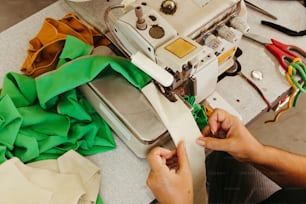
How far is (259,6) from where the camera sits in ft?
4.32

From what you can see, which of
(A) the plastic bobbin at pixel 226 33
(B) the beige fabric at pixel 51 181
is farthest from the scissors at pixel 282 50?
(B) the beige fabric at pixel 51 181

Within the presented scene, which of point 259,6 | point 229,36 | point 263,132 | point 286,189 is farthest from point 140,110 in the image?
point 263,132

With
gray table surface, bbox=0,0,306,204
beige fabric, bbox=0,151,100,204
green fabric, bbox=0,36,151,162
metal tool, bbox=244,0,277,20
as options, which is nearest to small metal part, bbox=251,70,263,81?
gray table surface, bbox=0,0,306,204

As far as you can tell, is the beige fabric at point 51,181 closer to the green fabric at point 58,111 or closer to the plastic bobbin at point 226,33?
the green fabric at point 58,111

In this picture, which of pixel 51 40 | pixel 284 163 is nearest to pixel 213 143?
pixel 284 163

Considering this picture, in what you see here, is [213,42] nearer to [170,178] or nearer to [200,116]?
[200,116]

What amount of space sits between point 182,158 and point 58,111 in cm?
33

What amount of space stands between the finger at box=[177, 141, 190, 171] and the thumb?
1.7 inches

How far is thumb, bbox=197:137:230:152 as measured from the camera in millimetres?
946

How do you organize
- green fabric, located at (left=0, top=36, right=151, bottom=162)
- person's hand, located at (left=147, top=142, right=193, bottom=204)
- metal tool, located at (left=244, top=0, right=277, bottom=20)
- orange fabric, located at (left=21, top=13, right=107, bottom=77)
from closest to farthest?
person's hand, located at (left=147, top=142, right=193, bottom=204) → green fabric, located at (left=0, top=36, right=151, bottom=162) → orange fabric, located at (left=21, top=13, right=107, bottom=77) → metal tool, located at (left=244, top=0, right=277, bottom=20)

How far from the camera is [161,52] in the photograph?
915 mm

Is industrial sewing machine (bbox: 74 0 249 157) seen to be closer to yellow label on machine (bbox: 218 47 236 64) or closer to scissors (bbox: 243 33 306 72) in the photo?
yellow label on machine (bbox: 218 47 236 64)

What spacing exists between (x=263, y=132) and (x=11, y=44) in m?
1.06

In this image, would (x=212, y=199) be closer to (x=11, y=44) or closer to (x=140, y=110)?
(x=140, y=110)
